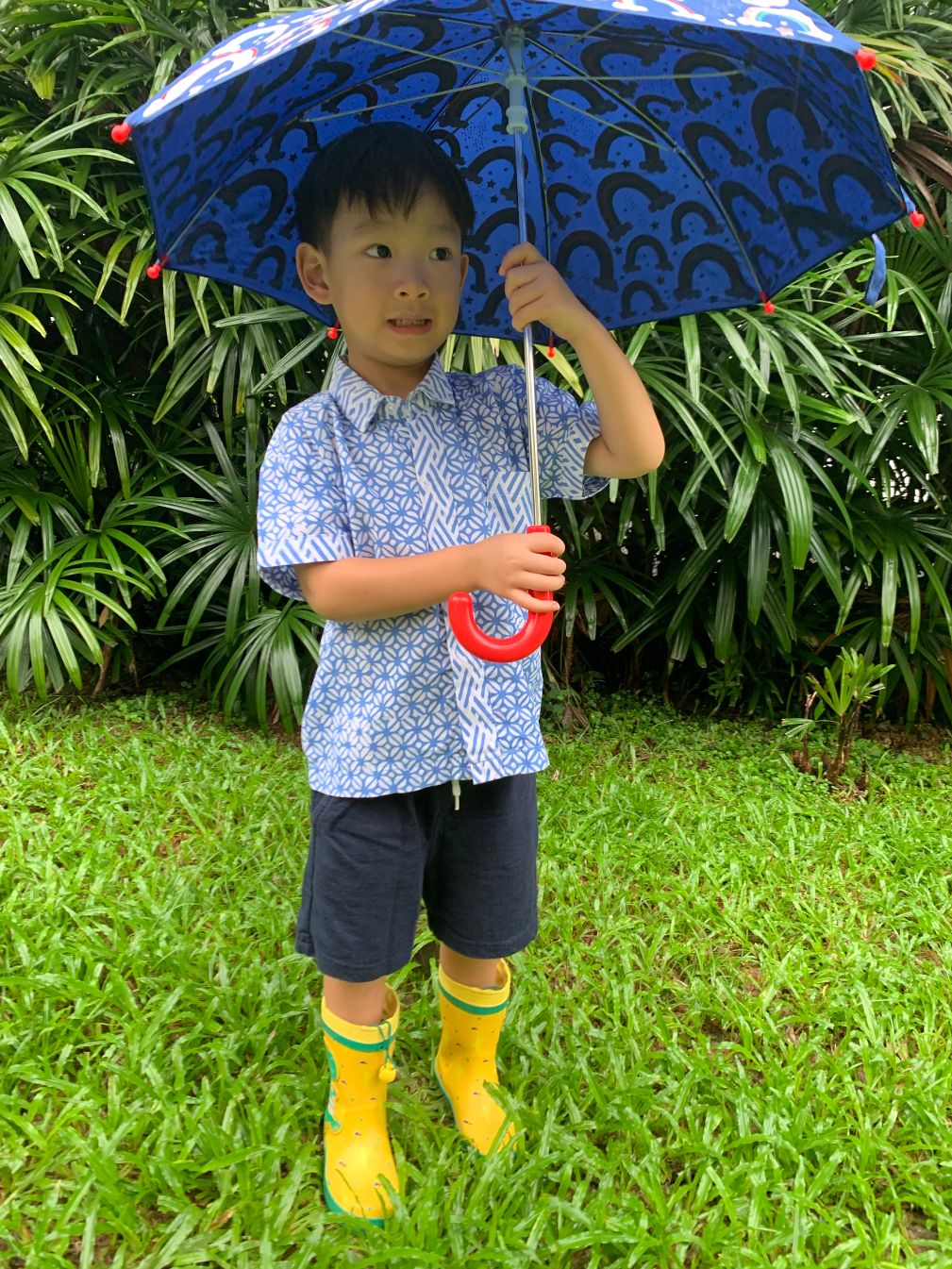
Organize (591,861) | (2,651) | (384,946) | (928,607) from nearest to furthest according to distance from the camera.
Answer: (384,946) → (591,861) → (2,651) → (928,607)

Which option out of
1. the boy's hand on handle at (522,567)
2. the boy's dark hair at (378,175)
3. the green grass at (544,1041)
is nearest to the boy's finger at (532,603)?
the boy's hand on handle at (522,567)

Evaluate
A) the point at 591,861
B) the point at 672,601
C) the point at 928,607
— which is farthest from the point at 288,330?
the point at 928,607

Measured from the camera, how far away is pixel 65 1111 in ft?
4.84

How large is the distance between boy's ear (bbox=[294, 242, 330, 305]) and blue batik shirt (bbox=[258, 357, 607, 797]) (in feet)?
0.32

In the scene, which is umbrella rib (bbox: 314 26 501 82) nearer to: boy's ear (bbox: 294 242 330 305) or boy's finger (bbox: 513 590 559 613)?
boy's ear (bbox: 294 242 330 305)

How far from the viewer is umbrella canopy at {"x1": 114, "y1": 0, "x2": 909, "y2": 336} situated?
1071 mm

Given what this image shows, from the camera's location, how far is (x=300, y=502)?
1.15 meters

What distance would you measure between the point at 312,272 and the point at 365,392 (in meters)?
0.19

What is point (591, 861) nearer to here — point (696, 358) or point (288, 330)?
point (696, 358)

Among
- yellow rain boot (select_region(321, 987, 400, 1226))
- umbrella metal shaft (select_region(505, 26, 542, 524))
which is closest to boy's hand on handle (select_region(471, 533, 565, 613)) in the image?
umbrella metal shaft (select_region(505, 26, 542, 524))

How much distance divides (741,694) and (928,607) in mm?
780

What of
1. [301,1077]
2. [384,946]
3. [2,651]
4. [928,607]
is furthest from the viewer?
[928,607]

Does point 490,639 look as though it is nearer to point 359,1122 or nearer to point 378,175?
point 378,175

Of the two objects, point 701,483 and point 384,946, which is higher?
point 701,483
